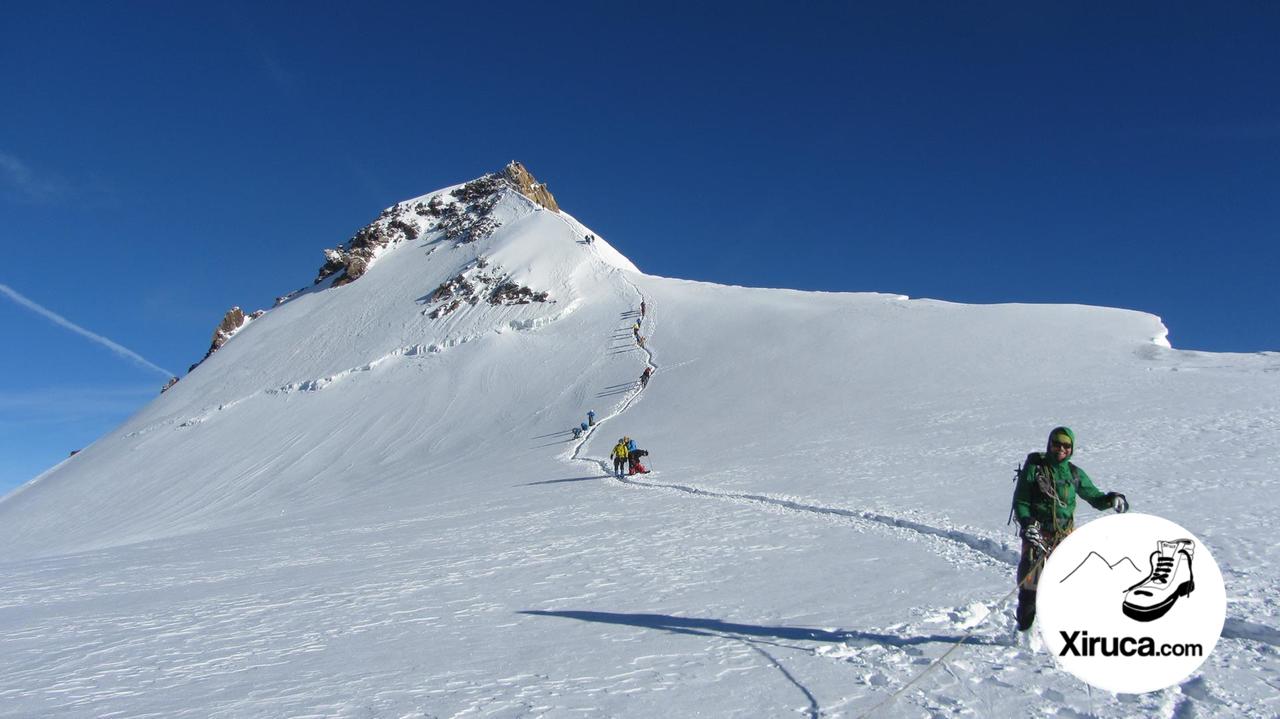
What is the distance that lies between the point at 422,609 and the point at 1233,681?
748cm

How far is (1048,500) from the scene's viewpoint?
5.73 meters

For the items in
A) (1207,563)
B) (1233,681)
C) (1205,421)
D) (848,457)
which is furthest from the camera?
(848,457)

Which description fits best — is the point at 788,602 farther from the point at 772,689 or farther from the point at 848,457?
the point at 848,457

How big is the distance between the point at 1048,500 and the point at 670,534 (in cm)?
705

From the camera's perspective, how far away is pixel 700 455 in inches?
884

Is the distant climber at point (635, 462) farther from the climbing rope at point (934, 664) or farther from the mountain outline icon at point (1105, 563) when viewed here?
the mountain outline icon at point (1105, 563)

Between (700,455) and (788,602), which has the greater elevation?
(700,455)

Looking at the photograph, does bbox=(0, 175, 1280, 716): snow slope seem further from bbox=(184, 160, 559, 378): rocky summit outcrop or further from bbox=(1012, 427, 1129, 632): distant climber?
bbox=(184, 160, 559, 378): rocky summit outcrop

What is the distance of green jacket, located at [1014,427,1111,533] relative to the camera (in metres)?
5.70

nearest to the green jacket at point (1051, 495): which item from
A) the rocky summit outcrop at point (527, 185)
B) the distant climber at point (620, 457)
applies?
the distant climber at point (620, 457)

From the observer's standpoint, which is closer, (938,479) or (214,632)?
(214,632)

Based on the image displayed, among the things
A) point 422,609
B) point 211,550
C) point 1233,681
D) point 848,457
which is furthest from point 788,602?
point 211,550

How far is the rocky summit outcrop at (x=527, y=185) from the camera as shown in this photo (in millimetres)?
88125

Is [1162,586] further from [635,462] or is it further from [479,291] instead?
[479,291]
